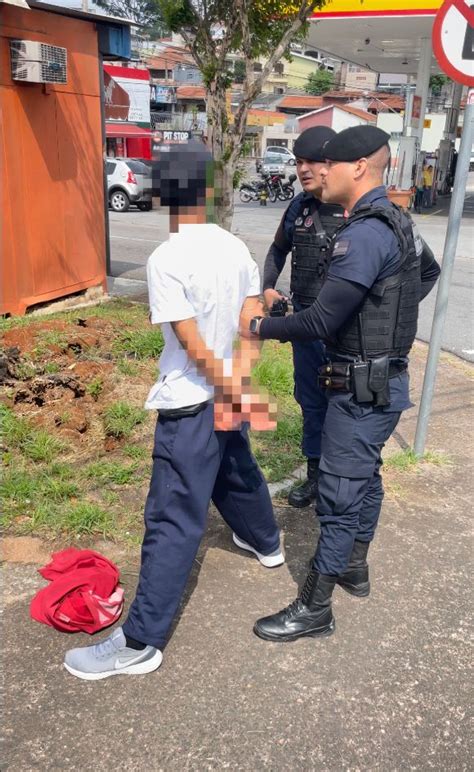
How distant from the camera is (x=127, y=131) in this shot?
3384 cm

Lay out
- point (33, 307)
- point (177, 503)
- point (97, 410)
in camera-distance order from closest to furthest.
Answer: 1. point (177, 503)
2. point (97, 410)
3. point (33, 307)

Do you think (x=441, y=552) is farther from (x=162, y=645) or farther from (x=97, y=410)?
(x=97, y=410)

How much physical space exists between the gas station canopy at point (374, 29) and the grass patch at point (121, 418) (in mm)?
8880

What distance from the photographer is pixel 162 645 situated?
2428 millimetres

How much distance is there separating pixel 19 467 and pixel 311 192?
2.24m

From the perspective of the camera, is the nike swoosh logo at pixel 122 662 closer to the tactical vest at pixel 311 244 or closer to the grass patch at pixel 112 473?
the grass patch at pixel 112 473

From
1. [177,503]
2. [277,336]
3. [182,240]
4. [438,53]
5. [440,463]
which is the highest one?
[438,53]

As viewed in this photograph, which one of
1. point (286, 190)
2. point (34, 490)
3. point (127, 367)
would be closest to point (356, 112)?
point (286, 190)

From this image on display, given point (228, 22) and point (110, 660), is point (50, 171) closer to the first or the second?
point (228, 22)

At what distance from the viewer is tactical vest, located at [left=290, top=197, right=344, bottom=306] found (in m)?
3.40

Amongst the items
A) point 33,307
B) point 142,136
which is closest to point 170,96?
point 142,136

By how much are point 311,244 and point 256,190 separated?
21.8 meters

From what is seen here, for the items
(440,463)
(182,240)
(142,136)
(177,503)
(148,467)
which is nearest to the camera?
(182,240)

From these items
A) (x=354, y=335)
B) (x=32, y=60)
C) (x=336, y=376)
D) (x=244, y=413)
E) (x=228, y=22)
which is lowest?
(x=244, y=413)
